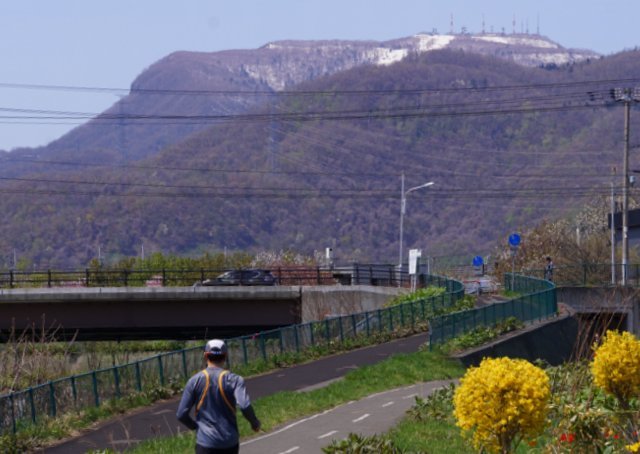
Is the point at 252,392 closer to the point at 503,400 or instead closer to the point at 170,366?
the point at 170,366

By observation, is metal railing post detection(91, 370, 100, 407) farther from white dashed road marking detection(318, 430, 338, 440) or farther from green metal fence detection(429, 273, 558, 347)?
green metal fence detection(429, 273, 558, 347)

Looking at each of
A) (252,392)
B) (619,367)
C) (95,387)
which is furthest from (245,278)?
(619,367)

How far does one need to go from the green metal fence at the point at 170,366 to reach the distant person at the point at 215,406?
34.0 ft

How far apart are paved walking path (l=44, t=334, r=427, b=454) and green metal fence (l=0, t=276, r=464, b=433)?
0.78m

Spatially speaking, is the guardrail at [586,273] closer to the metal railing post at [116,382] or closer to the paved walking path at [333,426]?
the paved walking path at [333,426]

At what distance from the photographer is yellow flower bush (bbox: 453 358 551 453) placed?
464 inches

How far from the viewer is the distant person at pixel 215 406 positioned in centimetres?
Result: 1202

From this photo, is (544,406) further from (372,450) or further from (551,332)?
(551,332)

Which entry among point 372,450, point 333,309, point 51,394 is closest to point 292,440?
point 372,450

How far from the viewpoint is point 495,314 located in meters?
39.2

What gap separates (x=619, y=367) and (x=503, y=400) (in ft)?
11.1

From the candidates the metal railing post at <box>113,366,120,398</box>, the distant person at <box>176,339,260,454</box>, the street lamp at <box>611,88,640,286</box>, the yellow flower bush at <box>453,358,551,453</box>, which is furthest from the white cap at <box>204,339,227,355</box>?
the street lamp at <box>611,88,640,286</box>

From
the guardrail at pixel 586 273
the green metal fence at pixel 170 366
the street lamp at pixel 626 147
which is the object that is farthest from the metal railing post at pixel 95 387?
the guardrail at pixel 586 273

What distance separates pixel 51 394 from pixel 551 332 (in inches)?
887
